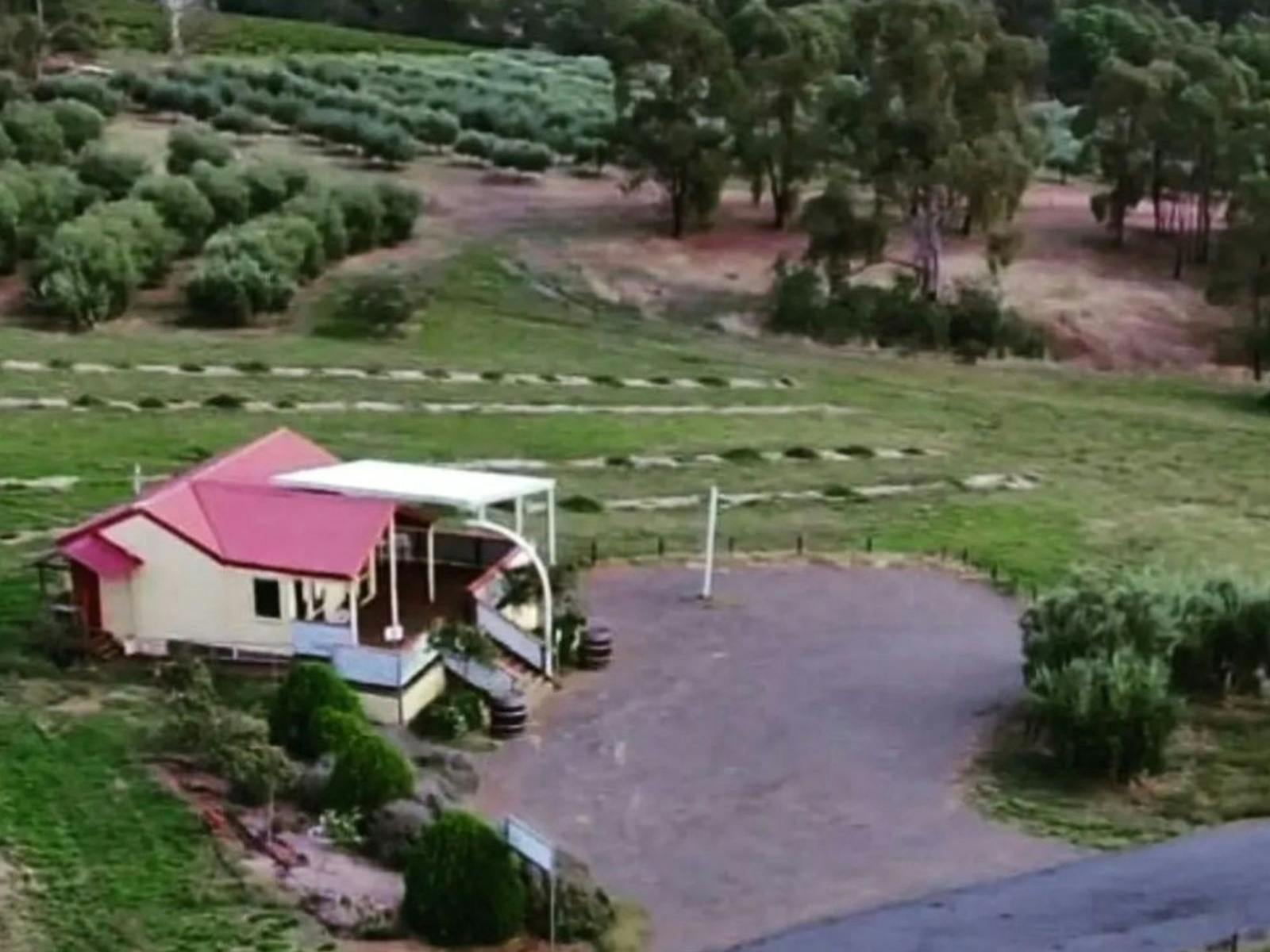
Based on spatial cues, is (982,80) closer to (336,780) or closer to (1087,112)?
(1087,112)

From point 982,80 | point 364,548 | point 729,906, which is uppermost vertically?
point 982,80

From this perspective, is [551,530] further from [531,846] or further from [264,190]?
[264,190]

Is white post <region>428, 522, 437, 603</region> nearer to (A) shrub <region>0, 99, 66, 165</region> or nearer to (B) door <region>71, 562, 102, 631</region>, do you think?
(B) door <region>71, 562, 102, 631</region>

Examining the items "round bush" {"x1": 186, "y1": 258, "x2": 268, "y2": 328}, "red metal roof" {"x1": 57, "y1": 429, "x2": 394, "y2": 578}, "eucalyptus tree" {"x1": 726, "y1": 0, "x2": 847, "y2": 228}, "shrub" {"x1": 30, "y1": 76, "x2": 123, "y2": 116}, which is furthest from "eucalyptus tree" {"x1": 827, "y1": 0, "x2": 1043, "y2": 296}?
"red metal roof" {"x1": 57, "y1": 429, "x2": 394, "y2": 578}

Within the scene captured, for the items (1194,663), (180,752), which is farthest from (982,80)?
(180,752)

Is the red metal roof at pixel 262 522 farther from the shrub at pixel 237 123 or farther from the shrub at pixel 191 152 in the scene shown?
the shrub at pixel 237 123

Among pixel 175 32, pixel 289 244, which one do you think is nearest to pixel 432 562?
pixel 289 244
